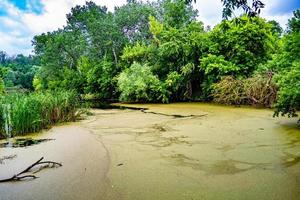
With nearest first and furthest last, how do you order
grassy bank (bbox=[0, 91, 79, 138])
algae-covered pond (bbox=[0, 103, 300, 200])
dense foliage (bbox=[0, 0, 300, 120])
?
algae-covered pond (bbox=[0, 103, 300, 200]), grassy bank (bbox=[0, 91, 79, 138]), dense foliage (bbox=[0, 0, 300, 120])

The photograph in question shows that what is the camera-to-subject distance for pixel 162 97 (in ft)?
56.7

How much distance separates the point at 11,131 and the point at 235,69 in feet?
33.7

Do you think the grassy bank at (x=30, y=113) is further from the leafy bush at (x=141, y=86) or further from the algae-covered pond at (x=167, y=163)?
the leafy bush at (x=141, y=86)

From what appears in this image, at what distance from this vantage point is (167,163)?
16.2 feet

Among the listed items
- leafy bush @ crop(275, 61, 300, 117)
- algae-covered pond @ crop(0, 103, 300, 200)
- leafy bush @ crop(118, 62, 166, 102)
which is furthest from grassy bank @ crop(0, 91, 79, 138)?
leafy bush @ crop(118, 62, 166, 102)

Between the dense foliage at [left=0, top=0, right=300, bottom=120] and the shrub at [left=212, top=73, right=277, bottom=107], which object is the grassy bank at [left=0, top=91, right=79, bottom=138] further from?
the shrub at [left=212, top=73, right=277, bottom=107]

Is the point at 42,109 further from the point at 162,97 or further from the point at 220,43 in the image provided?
the point at 220,43

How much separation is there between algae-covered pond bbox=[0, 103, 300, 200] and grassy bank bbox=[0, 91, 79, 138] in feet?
1.71

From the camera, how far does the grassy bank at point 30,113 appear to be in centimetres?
773

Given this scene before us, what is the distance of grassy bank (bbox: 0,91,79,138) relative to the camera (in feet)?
25.4

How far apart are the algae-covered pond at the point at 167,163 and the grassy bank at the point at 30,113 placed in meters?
0.52

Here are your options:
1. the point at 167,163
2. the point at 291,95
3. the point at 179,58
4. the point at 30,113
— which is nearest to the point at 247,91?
the point at 179,58

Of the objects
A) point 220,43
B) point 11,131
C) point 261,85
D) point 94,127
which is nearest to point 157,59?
point 220,43

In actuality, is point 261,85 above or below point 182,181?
above
